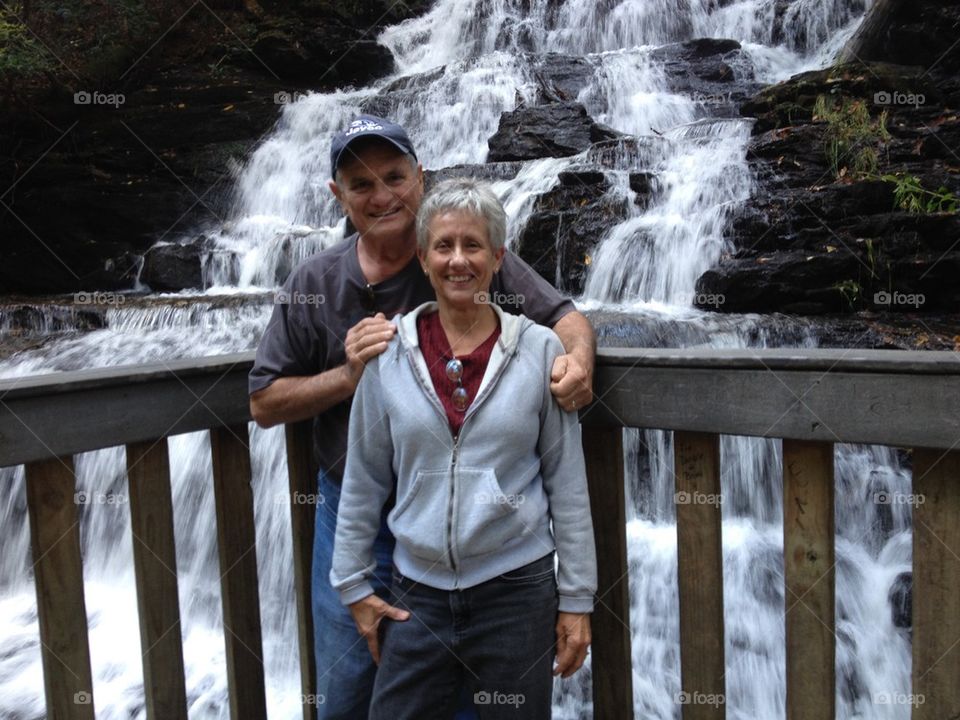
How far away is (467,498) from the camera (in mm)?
1804

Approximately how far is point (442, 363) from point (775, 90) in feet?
27.1

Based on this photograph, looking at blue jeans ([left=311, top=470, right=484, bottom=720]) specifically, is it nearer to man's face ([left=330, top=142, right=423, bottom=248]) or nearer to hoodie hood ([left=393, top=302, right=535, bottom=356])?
hoodie hood ([left=393, top=302, right=535, bottom=356])

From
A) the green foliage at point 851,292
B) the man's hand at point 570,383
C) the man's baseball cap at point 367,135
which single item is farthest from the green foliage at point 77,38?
the man's hand at point 570,383

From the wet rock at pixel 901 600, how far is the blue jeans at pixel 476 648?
289cm

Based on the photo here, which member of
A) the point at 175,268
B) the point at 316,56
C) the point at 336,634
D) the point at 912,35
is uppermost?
the point at 316,56

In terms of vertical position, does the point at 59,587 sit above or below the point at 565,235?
below

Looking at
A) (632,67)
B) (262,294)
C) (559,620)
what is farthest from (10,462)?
(632,67)

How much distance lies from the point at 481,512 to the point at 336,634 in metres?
0.61

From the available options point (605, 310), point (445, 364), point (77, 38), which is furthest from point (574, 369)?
point (77, 38)

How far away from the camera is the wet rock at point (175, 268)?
371 inches

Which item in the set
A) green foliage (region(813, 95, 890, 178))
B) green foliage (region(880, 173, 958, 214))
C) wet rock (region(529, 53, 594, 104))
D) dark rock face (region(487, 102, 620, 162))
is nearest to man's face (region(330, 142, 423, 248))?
green foliage (region(880, 173, 958, 214))

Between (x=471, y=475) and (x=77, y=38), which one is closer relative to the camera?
(x=471, y=475)

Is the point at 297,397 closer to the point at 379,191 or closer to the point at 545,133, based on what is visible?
the point at 379,191

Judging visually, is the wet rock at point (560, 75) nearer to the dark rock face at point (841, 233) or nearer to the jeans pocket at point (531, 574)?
the dark rock face at point (841, 233)
